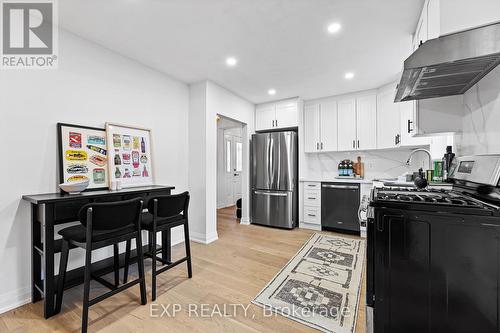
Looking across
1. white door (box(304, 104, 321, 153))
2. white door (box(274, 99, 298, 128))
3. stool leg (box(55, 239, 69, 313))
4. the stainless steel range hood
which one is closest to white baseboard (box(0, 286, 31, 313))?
stool leg (box(55, 239, 69, 313))

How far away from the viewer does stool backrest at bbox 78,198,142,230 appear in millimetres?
1553

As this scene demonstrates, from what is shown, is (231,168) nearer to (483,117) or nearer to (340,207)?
(340,207)

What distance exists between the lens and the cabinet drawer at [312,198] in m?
4.06

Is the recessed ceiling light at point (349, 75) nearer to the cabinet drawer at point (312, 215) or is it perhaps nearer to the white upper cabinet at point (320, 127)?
the white upper cabinet at point (320, 127)

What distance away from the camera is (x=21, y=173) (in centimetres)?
189

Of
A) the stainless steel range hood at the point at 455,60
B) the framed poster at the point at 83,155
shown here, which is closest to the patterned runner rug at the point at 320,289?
the stainless steel range hood at the point at 455,60

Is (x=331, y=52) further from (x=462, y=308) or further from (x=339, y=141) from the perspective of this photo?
(x=462, y=308)

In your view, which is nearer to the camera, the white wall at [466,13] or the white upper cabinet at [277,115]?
the white wall at [466,13]

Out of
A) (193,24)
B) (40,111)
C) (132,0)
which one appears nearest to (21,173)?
(40,111)

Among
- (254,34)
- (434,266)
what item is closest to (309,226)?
(434,266)

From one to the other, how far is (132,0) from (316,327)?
9.78ft

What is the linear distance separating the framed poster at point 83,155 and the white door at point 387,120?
4.18 meters

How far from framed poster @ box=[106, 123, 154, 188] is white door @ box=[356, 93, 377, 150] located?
357cm

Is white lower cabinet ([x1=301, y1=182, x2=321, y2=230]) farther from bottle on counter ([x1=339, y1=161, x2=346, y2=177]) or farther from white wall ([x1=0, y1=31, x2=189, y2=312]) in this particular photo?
white wall ([x1=0, y1=31, x2=189, y2=312])
